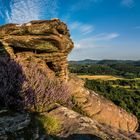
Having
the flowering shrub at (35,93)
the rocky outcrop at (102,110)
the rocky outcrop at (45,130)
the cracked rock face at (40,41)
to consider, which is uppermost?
the cracked rock face at (40,41)

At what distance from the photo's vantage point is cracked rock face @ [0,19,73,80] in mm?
13898

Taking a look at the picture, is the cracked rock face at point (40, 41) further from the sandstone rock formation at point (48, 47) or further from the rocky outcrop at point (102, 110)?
the rocky outcrop at point (102, 110)

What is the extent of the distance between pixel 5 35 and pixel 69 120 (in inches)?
364

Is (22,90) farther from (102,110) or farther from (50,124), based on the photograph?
(102,110)

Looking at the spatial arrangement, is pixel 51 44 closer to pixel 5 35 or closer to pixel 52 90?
pixel 5 35

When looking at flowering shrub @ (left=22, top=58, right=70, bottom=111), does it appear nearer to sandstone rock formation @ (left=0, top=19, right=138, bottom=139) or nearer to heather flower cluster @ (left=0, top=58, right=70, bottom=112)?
heather flower cluster @ (left=0, top=58, right=70, bottom=112)

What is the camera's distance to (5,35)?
1388 cm

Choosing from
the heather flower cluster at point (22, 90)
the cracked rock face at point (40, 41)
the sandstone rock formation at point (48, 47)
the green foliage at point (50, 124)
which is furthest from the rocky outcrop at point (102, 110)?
the green foliage at point (50, 124)


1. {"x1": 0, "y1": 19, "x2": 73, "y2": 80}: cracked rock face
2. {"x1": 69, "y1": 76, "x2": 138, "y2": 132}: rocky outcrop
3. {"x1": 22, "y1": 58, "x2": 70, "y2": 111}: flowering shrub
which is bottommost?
{"x1": 69, "y1": 76, "x2": 138, "y2": 132}: rocky outcrop

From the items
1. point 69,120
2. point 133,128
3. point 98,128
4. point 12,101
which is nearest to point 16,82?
point 12,101

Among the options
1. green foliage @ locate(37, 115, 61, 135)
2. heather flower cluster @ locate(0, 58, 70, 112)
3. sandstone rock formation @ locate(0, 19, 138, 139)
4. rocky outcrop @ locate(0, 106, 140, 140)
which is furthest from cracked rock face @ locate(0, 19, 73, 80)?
green foliage @ locate(37, 115, 61, 135)

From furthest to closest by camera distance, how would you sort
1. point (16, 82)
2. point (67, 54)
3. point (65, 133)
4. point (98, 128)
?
point (67, 54) → point (16, 82) → point (98, 128) → point (65, 133)

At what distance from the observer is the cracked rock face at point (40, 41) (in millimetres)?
13898

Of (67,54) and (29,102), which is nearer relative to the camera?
(29,102)
